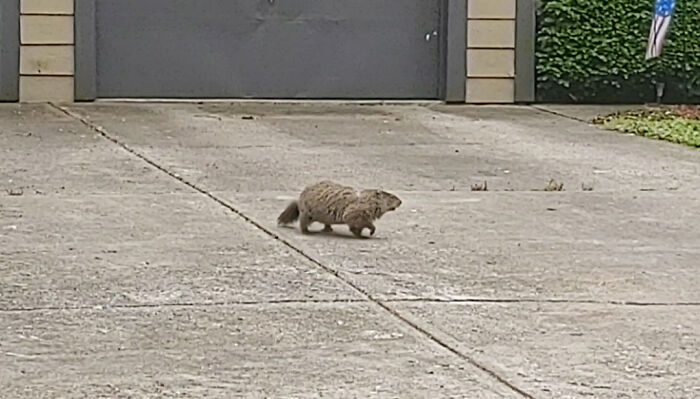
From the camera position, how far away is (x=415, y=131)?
12.2 meters

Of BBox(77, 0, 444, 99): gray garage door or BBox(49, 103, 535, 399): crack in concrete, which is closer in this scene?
BBox(49, 103, 535, 399): crack in concrete

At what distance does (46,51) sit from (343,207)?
7.69m

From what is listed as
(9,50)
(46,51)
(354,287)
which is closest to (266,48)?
(46,51)

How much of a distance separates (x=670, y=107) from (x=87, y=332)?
10.4 m

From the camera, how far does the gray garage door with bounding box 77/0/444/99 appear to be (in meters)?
14.3

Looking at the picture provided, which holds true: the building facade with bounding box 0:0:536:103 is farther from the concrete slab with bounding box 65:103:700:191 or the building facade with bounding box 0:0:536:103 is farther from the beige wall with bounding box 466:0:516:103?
the concrete slab with bounding box 65:103:700:191

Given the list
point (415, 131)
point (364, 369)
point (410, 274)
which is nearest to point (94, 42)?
point (415, 131)

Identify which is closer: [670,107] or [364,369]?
[364,369]

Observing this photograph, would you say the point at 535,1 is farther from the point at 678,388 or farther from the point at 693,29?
the point at 678,388

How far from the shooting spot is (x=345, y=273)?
628cm

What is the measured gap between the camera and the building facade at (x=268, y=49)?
14.0 meters

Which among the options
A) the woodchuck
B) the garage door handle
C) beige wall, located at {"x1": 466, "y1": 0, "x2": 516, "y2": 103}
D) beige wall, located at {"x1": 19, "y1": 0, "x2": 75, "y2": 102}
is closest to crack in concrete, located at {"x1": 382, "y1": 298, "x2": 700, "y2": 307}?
the woodchuck

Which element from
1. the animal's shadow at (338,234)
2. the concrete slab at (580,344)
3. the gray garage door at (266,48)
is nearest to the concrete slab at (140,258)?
the animal's shadow at (338,234)

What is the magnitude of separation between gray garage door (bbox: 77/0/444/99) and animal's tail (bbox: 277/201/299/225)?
7.23 meters
